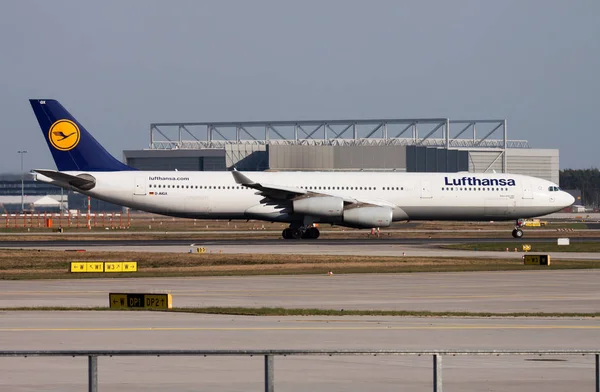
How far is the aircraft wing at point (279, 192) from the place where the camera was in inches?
2429

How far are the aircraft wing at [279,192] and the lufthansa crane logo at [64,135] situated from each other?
35.7ft

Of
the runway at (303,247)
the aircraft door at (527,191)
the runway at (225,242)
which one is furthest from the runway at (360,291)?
A: the aircraft door at (527,191)

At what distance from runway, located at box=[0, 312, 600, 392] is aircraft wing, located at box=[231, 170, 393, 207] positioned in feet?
123

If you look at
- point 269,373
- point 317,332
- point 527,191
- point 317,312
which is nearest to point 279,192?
point 527,191

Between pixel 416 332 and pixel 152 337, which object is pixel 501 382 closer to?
pixel 416 332

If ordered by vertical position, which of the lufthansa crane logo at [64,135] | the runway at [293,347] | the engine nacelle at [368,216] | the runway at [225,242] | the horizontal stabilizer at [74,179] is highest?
the lufthansa crane logo at [64,135]

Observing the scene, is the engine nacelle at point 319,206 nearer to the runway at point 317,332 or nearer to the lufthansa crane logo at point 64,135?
the lufthansa crane logo at point 64,135

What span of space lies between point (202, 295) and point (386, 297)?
5.45 m

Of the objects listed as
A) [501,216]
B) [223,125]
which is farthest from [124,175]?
[223,125]

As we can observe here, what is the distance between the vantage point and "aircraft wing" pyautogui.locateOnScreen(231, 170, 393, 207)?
6169 centimetres

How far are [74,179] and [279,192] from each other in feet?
42.4

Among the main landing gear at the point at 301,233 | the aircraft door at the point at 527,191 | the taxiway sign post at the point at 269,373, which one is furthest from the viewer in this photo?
the aircraft door at the point at 527,191

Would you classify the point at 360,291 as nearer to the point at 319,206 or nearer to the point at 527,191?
the point at 319,206

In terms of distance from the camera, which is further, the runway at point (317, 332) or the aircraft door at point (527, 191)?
the aircraft door at point (527, 191)
